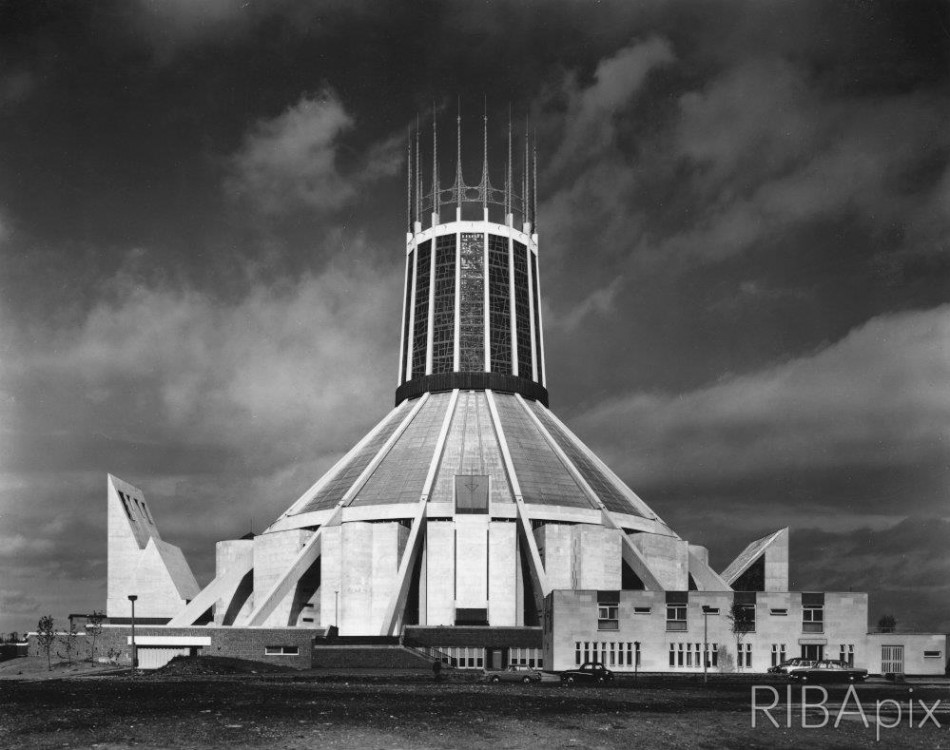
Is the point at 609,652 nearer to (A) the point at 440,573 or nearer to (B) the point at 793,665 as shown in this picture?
(B) the point at 793,665

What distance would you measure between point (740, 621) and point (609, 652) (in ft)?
20.3

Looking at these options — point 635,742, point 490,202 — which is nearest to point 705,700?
point 635,742

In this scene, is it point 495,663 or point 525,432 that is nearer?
point 495,663

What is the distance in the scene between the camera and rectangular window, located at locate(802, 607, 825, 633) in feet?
177

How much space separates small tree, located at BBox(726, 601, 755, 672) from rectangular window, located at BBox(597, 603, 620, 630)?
5105 millimetres

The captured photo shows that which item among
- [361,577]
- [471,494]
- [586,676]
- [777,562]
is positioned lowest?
[586,676]

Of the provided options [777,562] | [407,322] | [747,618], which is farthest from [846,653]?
[407,322]

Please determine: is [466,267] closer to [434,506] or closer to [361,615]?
[434,506]

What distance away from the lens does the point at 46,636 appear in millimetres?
63094

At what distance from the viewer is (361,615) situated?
2394 inches

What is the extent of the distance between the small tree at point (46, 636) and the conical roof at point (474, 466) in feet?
43.2

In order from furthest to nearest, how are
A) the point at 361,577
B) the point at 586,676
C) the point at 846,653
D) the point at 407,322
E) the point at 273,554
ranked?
the point at 407,322 → the point at 273,554 → the point at 361,577 → the point at 846,653 → the point at 586,676

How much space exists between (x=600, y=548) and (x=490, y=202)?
29.4 meters

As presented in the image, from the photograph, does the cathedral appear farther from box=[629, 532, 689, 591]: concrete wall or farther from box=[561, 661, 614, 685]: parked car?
box=[561, 661, 614, 685]: parked car
